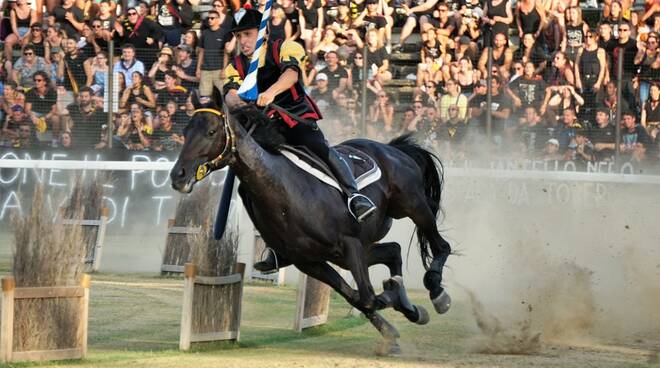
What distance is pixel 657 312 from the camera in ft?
47.2

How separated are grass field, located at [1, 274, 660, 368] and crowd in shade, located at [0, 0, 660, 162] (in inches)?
210

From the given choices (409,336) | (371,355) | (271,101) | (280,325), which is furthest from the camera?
(280,325)

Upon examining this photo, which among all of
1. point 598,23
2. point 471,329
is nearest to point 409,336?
point 471,329

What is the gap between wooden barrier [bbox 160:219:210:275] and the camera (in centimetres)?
1811

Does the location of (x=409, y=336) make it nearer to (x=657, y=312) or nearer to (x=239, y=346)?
(x=239, y=346)

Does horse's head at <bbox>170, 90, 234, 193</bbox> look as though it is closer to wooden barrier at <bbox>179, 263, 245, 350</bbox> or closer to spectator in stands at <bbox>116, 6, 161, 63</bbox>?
wooden barrier at <bbox>179, 263, 245, 350</bbox>

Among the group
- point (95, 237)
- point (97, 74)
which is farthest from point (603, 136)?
point (97, 74)

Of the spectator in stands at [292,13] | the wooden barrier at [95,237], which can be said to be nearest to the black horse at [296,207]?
the wooden barrier at [95,237]

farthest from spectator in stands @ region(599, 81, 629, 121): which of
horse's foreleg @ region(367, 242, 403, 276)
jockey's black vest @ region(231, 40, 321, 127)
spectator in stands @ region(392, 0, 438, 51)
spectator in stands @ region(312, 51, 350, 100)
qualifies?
jockey's black vest @ region(231, 40, 321, 127)

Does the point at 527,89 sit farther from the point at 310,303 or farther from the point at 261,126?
the point at 261,126

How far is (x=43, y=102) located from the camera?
21.3 meters

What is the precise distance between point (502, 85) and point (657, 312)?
23.3 feet

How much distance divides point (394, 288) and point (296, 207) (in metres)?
1.64

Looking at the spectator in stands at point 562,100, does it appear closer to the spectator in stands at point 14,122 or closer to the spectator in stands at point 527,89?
the spectator in stands at point 527,89
